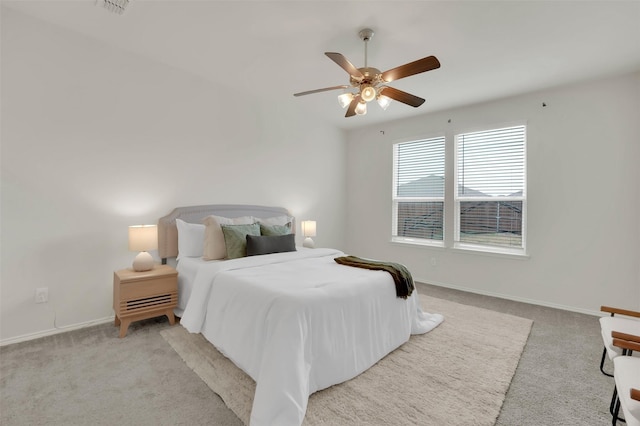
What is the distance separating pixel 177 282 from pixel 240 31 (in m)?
2.46

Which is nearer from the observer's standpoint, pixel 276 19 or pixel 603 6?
pixel 603 6

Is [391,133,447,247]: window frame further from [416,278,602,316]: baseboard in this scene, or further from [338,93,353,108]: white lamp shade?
[338,93,353,108]: white lamp shade

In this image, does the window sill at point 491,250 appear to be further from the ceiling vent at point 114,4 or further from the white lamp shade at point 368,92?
the ceiling vent at point 114,4

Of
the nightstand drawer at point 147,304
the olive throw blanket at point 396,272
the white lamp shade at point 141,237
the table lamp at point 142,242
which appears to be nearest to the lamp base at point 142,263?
the table lamp at point 142,242

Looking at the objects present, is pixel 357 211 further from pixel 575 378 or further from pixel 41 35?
pixel 41 35

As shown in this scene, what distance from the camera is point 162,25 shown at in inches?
101

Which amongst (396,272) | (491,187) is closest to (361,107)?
(396,272)

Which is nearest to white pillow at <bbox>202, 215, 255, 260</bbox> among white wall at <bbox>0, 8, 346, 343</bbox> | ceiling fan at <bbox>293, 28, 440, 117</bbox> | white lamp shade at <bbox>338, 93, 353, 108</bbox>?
white wall at <bbox>0, 8, 346, 343</bbox>

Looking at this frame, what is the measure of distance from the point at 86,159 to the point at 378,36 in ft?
9.79

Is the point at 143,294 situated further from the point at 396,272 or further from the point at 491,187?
the point at 491,187

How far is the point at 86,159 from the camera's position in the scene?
2824 mm

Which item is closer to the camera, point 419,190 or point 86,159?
point 86,159

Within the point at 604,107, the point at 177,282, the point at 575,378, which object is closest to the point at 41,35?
the point at 177,282

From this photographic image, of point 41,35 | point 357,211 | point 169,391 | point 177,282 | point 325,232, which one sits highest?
point 41,35
